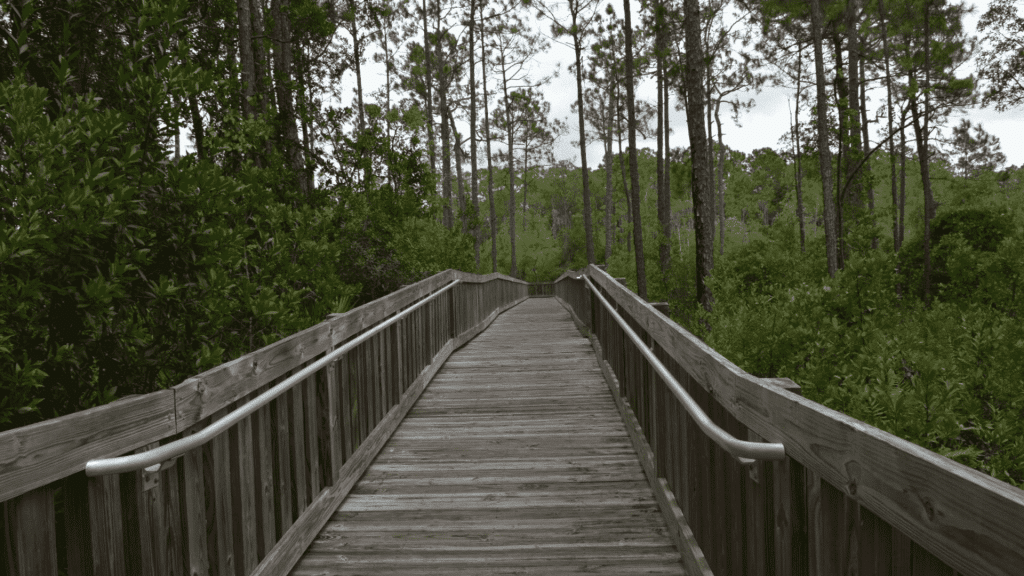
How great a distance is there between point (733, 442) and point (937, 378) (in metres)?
4.59

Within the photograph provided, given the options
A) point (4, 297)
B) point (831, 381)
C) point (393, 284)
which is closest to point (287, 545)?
point (4, 297)

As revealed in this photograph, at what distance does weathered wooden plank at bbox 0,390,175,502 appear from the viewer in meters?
1.64

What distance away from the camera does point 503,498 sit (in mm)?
4227

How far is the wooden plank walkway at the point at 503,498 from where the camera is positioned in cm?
344

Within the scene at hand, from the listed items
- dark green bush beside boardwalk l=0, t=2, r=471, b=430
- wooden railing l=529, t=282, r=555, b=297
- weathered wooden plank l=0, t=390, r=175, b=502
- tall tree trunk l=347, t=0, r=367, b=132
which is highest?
tall tree trunk l=347, t=0, r=367, b=132

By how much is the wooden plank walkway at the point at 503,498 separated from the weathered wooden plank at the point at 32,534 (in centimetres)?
174

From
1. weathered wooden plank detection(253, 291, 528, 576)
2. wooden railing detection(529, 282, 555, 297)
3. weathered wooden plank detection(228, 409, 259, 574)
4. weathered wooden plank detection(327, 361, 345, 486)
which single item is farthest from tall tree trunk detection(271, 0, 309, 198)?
wooden railing detection(529, 282, 555, 297)

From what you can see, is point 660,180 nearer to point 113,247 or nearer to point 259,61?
point 259,61

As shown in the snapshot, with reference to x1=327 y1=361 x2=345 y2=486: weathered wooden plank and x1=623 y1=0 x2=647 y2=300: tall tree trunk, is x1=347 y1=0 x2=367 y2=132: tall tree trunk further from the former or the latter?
x1=327 y1=361 x2=345 y2=486: weathered wooden plank

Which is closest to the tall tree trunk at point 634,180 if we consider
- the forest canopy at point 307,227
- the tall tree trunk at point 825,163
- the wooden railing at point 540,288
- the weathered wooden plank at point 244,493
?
the forest canopy at point 307,227

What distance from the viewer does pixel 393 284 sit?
40.9ft

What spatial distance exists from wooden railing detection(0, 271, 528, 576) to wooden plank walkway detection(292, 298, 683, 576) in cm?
25

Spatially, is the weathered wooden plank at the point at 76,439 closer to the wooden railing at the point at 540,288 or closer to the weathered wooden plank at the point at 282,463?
the weathered wooden plank at the point at 282,463

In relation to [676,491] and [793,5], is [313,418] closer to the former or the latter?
[676,491]
